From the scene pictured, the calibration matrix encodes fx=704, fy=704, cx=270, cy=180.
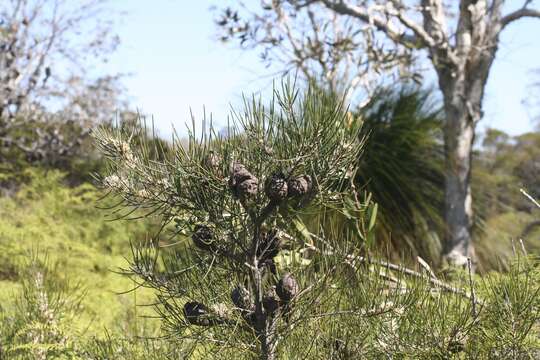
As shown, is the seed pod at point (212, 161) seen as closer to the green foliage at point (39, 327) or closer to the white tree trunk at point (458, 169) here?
the green foliage at point (39, 327)

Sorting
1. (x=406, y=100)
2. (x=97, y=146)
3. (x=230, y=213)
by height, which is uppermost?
(x=406, y=100)

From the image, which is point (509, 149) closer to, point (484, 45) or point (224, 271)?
point (484, 45)

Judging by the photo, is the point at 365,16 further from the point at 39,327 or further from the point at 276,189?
the point at 276,189

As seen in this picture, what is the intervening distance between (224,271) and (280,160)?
399 mm

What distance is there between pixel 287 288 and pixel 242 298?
118 mm

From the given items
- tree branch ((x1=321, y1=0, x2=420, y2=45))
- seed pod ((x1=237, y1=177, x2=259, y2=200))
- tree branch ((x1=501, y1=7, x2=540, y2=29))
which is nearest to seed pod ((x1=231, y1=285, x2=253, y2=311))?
seed pod ((x1=237, y1=177, x2=259, y2=200))

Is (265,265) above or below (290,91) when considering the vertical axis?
below

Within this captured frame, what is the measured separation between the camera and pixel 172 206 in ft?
4.57

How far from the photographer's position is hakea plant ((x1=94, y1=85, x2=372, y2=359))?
1314 millimetres

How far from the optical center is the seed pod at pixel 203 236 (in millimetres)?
1378

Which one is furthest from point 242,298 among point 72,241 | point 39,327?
point 72,241

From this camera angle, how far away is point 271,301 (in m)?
1.39

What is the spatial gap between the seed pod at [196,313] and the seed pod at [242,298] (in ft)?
0.20

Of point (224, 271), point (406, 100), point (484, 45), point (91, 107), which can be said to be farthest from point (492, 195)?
point (91, 107)
